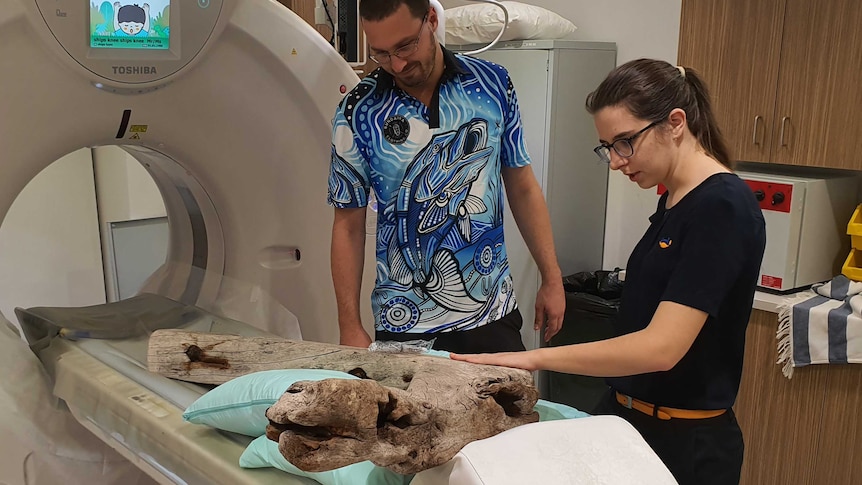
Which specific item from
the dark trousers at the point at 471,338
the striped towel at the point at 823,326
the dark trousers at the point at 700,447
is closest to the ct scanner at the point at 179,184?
the dark trousers at the point at 471,338

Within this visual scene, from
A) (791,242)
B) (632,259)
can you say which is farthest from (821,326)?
(632,259)

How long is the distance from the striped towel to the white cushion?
5.52ft

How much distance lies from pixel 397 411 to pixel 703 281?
54 cm

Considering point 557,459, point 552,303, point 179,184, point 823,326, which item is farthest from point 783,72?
point 557,459

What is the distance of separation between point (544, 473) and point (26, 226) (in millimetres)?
2111

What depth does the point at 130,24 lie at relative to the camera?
66.3 inches

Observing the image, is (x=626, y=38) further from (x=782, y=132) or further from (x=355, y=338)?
(x=355, y=338)

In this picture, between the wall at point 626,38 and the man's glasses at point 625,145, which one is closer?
the man's glasses at point 625,145

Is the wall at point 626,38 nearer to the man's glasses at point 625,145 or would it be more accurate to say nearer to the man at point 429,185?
the man at point 429,185

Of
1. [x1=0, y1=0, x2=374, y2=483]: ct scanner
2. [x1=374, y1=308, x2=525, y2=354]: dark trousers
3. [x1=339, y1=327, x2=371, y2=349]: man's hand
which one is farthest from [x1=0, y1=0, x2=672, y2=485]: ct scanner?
[x1=374, y1=308, x2=525, y2=354]: dark trousers

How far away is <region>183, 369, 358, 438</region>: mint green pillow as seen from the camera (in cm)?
125

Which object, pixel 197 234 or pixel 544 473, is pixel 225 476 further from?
pixel 197 234

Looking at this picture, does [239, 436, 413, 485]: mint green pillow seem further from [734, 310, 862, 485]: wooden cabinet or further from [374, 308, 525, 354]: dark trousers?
[734, 310, 862, 485]: wooden cabinet

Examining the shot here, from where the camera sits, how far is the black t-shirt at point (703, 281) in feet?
4.08
